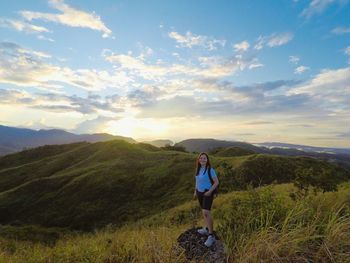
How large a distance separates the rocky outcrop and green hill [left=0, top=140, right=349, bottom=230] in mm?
28080

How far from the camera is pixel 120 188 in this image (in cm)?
5091

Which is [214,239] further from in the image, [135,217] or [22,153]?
[22,153]

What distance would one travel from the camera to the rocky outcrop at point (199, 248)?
7.14 m

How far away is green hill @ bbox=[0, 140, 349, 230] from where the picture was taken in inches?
1694

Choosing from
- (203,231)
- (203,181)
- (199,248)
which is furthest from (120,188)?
(199,248)

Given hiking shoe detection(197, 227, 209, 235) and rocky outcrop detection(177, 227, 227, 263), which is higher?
hiking shoe detection(197, 227, 209, 235)

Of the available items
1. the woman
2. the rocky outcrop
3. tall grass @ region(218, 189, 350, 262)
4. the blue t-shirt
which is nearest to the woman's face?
the woman

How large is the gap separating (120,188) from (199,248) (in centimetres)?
4411

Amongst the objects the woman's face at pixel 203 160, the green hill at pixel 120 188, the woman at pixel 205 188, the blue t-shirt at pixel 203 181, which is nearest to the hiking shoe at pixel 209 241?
the woman at pixel 205 188

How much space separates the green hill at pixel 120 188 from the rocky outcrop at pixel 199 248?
28080mm

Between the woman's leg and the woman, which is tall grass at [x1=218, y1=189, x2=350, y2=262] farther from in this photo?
the woman

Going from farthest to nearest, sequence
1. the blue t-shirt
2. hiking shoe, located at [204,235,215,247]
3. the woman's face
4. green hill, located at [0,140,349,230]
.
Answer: green hill, located at [0,140,349,230] → the woman's face → the blue t-shirt → hiking shoe, located at [204,235,215,247]

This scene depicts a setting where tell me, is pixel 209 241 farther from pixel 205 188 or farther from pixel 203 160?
pixel 203 160

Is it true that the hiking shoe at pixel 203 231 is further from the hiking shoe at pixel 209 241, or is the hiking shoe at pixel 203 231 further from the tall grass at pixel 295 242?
the tall grass at pixel 295 242
